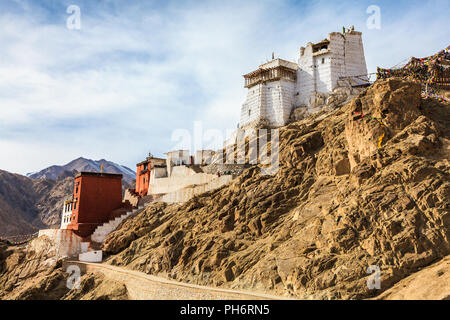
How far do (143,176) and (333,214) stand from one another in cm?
3277

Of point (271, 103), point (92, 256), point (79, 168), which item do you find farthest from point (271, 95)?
point (79, 168)

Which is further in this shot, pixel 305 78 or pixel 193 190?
pixel 305 78

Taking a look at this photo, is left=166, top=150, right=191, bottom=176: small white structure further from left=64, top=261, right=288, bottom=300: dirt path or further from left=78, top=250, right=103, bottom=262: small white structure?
left=64, top=261, right=288, bottom=300: dirt path

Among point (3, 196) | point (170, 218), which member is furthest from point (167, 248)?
point (3, 196)

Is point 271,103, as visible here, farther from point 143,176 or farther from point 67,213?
point 67,213

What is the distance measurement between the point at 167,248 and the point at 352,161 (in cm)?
1499

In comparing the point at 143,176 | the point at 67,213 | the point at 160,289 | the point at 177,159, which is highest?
the point at 177,159

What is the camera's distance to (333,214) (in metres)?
22.0

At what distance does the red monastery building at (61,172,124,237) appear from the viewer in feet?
140

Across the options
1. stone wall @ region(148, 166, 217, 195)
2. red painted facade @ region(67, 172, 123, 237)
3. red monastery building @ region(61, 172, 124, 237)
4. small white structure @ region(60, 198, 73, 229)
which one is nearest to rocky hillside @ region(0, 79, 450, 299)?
stone wall @ region(148, 166, 217, 195)

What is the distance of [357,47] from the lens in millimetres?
48938

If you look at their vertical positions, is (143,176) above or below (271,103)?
below
